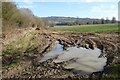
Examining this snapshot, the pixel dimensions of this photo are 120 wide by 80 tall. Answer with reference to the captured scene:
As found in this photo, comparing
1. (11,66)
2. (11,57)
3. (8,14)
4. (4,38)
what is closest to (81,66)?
(11,66)

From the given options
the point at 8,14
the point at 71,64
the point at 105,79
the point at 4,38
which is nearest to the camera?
the point at 105,79

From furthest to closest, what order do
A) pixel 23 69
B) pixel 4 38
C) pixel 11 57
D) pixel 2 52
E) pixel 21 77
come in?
pixel 4 38 → pixel 2 52 → pixel 11 57 → pixel 23 69 → pixel 21 77

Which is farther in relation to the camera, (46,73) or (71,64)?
(71,64)

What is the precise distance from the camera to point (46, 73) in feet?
51.3

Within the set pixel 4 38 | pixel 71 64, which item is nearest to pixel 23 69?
pixel 71 64

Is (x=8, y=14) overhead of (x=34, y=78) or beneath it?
overhead

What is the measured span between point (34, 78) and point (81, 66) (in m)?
4.97

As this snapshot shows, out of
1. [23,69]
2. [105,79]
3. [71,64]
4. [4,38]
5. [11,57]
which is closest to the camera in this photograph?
[105,79]

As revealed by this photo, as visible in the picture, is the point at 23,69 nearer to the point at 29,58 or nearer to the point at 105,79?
the point at 29,58

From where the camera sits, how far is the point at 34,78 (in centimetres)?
1435

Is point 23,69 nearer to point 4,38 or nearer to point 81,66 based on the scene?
point 81,66

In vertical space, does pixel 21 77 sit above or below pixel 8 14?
below

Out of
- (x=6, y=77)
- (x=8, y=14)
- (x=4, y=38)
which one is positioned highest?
(x=8, y=14)

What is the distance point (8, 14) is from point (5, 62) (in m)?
18.2
